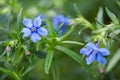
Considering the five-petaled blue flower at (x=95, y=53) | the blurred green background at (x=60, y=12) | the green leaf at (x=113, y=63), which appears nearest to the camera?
the five-petaled blue flower at (x=95, y=53)

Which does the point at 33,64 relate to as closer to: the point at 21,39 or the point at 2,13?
the point at 21,39

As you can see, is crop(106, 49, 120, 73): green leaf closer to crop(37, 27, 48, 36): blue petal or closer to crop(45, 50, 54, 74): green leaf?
crop(45, 50, 54, 74): green leaf

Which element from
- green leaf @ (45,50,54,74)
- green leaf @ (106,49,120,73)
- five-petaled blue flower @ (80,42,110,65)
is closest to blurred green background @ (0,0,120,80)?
green leaf @ (106,49,120,73)

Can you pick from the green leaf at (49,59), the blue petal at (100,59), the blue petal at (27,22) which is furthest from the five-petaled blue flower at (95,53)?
the blue petal at (27,22)

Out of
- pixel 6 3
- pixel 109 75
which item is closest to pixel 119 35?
pixel 109 75

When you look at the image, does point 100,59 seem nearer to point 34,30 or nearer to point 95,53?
point 95,53

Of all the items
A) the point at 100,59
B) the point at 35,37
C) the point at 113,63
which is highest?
the point at 35,37

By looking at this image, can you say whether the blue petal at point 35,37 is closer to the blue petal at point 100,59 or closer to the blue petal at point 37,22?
the blue petal at point 37,22

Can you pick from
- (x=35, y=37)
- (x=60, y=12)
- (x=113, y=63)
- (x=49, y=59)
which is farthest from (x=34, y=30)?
(x=60, y=12)
